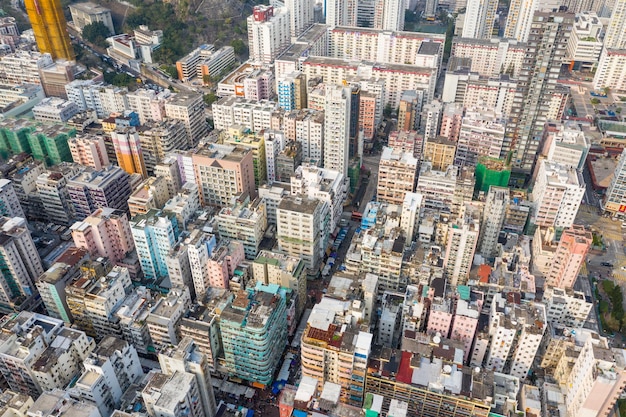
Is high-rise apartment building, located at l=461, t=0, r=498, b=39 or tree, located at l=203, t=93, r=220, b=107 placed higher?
high-rise apartment building, located at l=461, t=0, r=498, b=39

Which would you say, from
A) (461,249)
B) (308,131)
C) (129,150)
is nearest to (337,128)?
(308,131)

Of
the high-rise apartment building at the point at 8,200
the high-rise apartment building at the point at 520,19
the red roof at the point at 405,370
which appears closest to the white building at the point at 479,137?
the red roof at the point at 405,370

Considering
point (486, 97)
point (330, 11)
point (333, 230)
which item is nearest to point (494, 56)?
point (486, 97)

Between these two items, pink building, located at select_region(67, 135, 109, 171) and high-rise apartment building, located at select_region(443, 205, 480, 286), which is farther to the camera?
pink building, located at select_region(67, 135, 109, 171)

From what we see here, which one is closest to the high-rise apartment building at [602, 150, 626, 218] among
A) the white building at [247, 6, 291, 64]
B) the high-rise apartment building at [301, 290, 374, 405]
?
the high-rise apartment building at [301, 290, 374, 405]

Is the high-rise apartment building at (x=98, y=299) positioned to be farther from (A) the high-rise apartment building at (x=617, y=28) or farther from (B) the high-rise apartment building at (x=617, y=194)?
(A) the high-rise apartment building at (x=617, y=28)

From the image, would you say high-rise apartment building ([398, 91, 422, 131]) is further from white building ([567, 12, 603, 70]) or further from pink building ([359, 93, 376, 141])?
white building ([567, 12, 603, 70])

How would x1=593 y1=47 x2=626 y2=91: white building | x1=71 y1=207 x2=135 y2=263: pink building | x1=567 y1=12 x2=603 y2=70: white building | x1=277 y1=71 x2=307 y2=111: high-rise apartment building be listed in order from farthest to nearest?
x1=567 y1=12 x2=603 y2=70: white building
x1=593 y1=47 x2=626 y2=91: white building
x1=277 y1=71 x2=307 y2=111: high-rise apartment building
x1=71 y1=207 x2=135 y2=263: pink building
